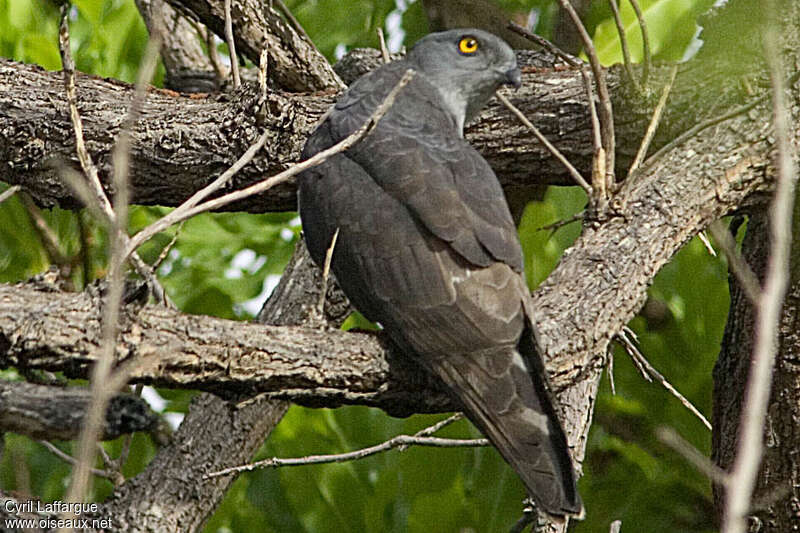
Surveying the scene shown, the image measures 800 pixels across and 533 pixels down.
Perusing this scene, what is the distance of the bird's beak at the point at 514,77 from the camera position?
354 cm

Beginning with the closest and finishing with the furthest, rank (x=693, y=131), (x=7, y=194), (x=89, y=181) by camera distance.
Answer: (x=89, y=181), (x=7, y=194), (x=693, y=131)

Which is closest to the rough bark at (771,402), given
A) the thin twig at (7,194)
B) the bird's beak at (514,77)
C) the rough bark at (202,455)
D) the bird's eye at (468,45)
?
the bird's beak at (514,77)

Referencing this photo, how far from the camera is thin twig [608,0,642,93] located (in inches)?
127

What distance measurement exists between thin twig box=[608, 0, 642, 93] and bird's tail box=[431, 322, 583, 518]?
42.3 inches

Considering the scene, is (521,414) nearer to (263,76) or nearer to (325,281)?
(325,281)

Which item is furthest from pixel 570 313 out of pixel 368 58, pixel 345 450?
pixel 345 450

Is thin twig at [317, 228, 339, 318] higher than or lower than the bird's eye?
lower

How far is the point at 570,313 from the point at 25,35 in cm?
386

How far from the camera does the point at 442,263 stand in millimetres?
2869

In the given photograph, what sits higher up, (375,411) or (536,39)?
(536,39)

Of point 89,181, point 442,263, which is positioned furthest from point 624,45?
point 89,181

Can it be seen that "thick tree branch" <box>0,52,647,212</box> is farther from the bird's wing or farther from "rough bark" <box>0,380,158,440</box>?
"rough bark" <box>0,380,158,440</box>

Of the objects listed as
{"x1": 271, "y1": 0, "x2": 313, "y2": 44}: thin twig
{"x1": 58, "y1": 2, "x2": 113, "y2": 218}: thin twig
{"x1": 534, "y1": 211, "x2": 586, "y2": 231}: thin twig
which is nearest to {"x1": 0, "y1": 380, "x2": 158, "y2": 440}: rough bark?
{"x1": 58, "y1": 2, "x2": 113, "y2": 218}: thin twig

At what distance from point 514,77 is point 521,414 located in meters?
1.32
